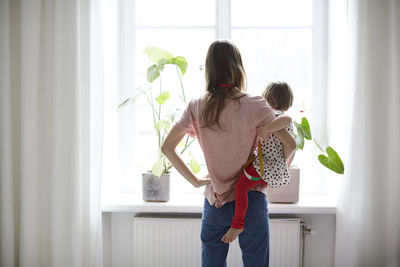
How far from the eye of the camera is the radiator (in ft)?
6.19

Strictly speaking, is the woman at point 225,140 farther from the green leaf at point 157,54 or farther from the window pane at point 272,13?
the window pane at point 272,13

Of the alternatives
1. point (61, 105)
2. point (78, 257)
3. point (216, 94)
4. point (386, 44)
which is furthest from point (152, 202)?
point (386, 44)

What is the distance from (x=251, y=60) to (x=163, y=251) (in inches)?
48.9

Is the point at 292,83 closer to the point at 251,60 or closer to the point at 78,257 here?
the point at 251,60

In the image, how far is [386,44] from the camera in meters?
1.67

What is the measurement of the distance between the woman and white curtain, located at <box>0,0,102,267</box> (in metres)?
0.59

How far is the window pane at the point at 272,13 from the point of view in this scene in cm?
213

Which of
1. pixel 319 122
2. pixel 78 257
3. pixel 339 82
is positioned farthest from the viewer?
pixel 319 122

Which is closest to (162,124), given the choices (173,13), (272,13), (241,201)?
(241,201)

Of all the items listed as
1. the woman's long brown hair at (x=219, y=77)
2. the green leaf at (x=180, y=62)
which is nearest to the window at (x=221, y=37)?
the green leaf at (x=180, y=62)

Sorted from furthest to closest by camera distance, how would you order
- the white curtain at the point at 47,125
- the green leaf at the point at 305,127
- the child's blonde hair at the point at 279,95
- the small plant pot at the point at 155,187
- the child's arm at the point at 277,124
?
the small plant pot at the point at 155,187, the green leaf at the point at 305,127, the white curtain at the point at 47,125, the child's blonde hair at the point at 279,95, the child's arm at the point at 277,124

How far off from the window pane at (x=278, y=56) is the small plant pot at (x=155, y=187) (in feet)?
2.51

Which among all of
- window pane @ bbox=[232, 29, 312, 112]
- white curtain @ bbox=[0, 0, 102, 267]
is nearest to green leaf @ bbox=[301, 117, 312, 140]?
window pane @ bbox=[232, 29, 312, 112]

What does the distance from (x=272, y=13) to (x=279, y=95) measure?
2.92 ft
